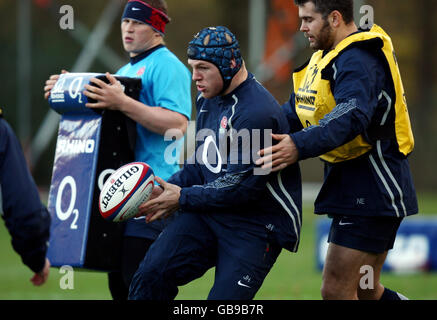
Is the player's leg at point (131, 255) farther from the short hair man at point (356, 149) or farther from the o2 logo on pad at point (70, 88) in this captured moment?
the short hair man at point (356, 149)

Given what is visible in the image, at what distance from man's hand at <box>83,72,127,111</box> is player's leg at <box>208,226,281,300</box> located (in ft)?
4.32

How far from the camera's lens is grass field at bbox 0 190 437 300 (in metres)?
9.02

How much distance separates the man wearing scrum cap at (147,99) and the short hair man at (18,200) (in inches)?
56.8

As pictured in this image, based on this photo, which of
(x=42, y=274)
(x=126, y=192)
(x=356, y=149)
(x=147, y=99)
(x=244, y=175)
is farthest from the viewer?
(x=147, y=99)

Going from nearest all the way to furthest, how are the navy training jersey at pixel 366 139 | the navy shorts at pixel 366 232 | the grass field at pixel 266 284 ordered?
the navy training jersey at pixel 366 139 → the navy shorts at pixel 366 232 → the grass field at pixel 266 284

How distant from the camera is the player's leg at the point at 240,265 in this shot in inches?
187

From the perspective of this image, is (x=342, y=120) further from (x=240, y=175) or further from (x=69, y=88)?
(x=69, y=88)

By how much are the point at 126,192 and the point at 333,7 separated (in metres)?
1.70

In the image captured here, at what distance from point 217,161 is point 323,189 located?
0.80 meters

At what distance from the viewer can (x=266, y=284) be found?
1028 cm

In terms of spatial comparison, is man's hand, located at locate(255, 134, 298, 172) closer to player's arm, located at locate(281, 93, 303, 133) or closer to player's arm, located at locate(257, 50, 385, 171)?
player's arm, located at locate(257, 50, 385, 171)

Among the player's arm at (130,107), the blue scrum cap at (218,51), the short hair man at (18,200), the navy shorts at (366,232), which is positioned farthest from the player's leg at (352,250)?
the short hair man at (18,200)

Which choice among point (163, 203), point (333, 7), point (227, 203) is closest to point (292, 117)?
point (333, 7)
